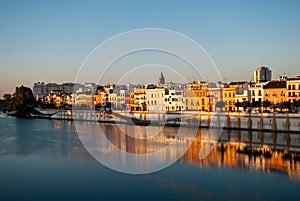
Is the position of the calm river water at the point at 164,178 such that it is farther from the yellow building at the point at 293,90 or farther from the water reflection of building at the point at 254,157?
the yellow building at the point at 293,90

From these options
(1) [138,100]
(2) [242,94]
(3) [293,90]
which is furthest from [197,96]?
(1) [138,100]

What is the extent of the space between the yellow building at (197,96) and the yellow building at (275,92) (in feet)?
14.9

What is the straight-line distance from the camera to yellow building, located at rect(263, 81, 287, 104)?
2392 centimetres

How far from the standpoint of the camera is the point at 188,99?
993 inches

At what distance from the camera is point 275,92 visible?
24.4m

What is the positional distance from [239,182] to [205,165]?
1.90 m

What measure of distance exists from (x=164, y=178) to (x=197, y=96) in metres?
13.9

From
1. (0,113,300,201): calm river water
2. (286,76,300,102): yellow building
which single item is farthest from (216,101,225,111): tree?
(0,113,300,201): calm river water

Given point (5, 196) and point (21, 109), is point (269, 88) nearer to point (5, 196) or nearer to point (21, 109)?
point (5, 196)

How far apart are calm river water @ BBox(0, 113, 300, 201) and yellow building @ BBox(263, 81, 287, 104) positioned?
12.5 metres

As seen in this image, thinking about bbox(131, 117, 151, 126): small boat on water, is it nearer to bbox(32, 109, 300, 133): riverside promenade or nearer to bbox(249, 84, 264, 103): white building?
bbox(32, 109, 300, 133): riverside promenade

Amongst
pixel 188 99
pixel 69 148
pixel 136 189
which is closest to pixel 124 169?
pixel 136 189

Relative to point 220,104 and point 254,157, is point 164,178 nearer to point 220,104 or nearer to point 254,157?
point 254,157

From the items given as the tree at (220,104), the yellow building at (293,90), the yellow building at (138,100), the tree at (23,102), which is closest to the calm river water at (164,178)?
the yellow building at (293,90)
